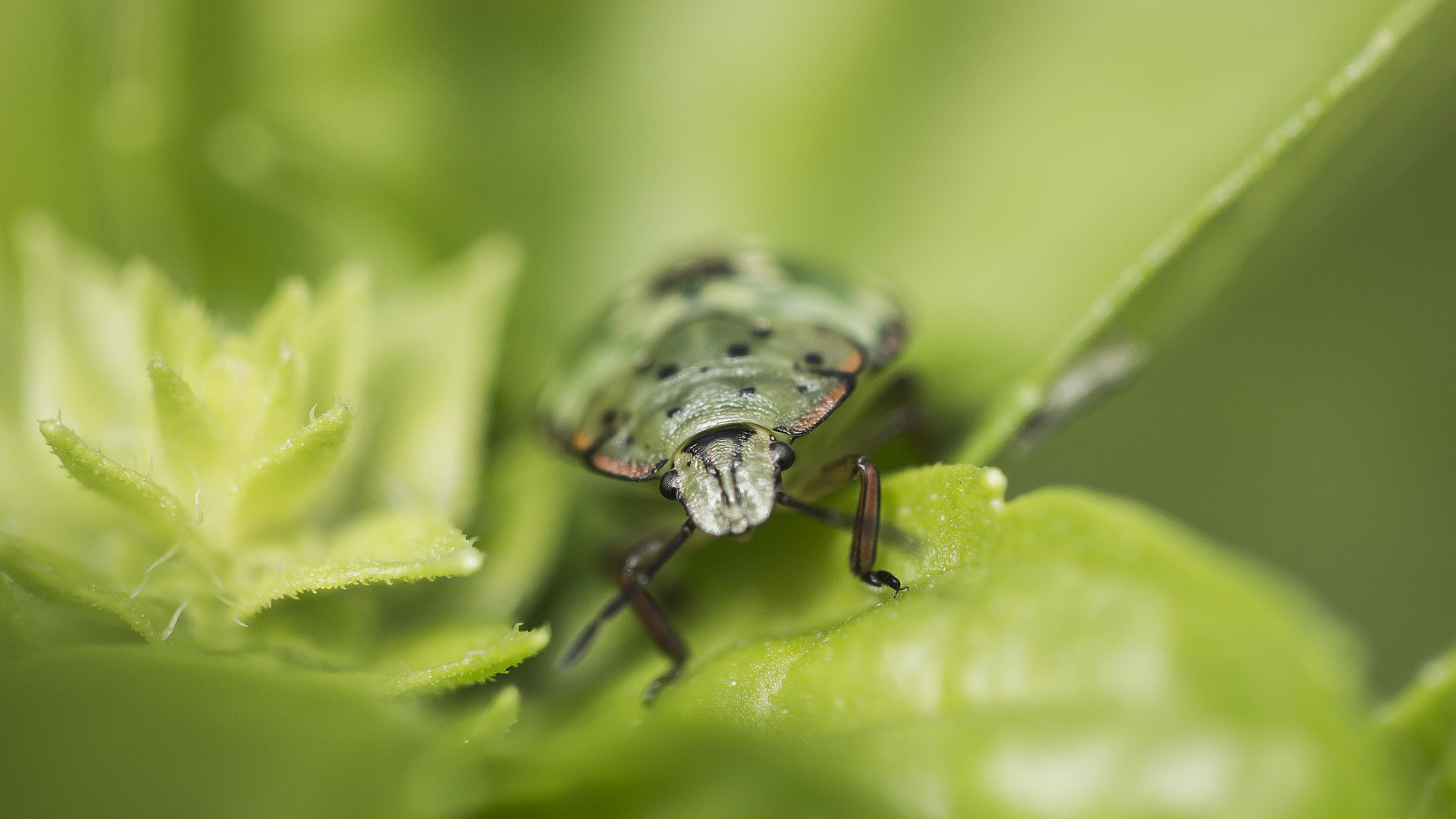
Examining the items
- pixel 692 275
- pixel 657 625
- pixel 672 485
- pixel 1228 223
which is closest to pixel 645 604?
pixel 657 625

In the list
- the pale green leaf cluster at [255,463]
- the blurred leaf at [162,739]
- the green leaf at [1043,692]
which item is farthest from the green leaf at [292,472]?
the green leaf at [1043,692]

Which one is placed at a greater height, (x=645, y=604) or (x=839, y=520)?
(x=645, y=604)

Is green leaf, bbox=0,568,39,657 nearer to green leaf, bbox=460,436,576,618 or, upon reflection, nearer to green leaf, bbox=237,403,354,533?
green leaf, bbox=237,403,354,533

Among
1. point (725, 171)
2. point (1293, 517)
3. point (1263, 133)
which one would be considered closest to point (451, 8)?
point (725, 171)

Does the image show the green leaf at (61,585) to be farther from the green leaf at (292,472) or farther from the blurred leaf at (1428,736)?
the blurred leaf at (1428,736)

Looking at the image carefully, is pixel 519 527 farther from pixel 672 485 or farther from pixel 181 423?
pixel 181 423

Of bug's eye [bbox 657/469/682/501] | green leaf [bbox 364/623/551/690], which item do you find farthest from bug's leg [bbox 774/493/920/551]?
green leaf [bbox 364/623/551/690]
